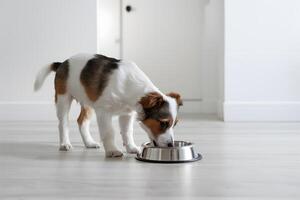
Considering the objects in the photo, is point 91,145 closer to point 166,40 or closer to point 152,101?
point 152,101

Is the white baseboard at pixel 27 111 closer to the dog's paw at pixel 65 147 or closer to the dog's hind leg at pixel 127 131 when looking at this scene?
the dog's paw at pixel 65 147

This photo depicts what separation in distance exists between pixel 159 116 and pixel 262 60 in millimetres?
2518

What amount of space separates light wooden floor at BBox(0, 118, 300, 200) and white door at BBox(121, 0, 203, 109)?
7.44ft

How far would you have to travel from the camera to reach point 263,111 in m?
4.39

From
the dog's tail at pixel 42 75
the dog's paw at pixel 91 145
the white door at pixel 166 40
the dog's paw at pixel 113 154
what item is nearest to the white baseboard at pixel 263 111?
the white door at pixel 166 40

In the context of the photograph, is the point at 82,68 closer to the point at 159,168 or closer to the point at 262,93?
the point at 159,168

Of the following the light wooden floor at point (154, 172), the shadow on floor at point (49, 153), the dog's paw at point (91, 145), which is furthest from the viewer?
the dog's paw at point (91, 145)

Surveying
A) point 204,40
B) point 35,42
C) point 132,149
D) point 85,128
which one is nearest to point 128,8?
point 204,40

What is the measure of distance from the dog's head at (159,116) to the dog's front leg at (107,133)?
22cm

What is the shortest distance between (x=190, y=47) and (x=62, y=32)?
1577mm

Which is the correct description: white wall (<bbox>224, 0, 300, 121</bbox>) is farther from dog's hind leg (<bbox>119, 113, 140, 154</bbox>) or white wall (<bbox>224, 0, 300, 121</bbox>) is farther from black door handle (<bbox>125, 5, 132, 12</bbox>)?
dog's hind leg (<bbox>119, 113, 140, 154</bbox>)

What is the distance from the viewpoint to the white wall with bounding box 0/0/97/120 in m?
4.41

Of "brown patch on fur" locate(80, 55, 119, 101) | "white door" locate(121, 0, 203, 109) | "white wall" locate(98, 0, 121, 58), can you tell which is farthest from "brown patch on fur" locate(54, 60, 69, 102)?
"white door" locate(121, 0, 203, 109)

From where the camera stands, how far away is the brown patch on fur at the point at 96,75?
2330 millimetres
